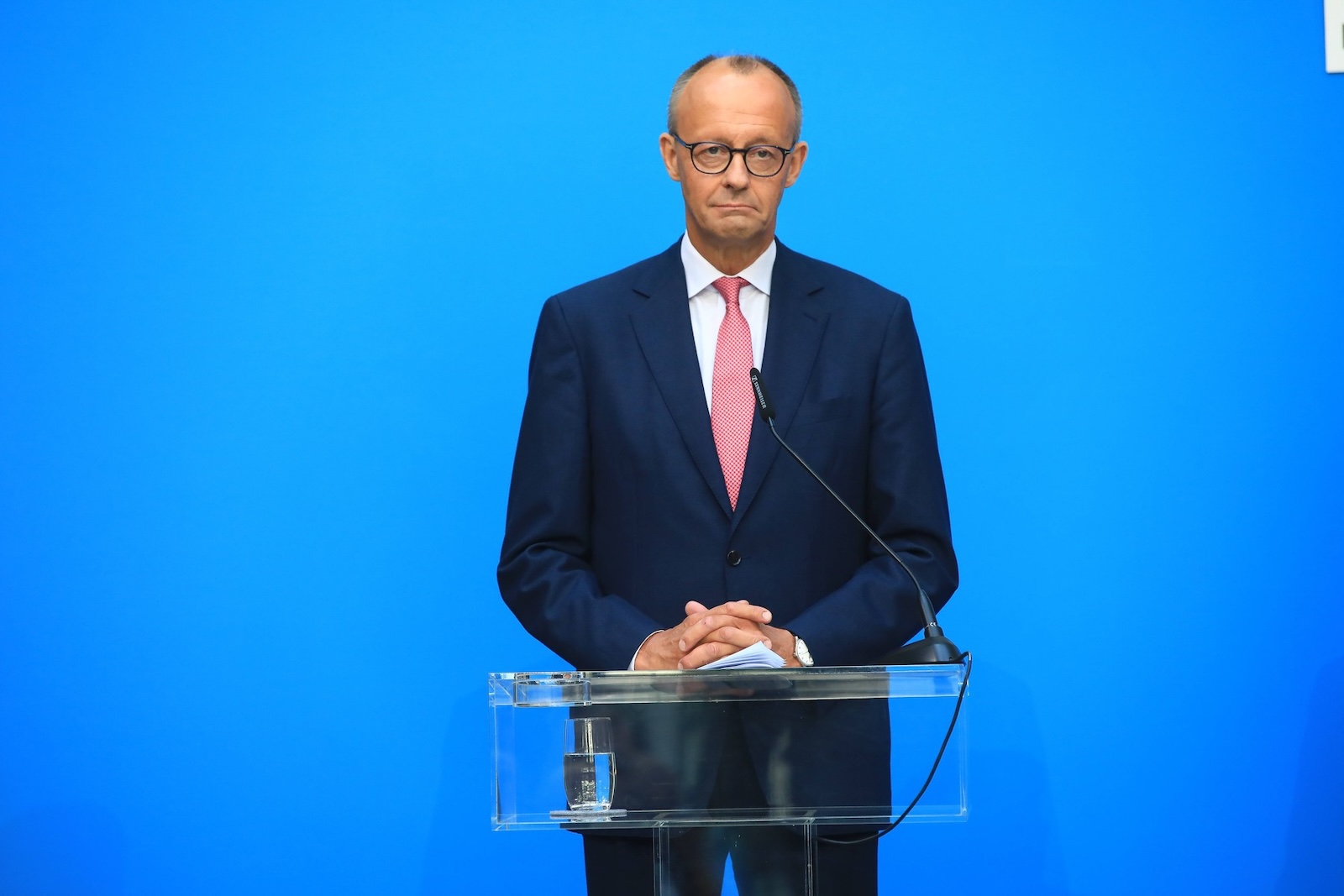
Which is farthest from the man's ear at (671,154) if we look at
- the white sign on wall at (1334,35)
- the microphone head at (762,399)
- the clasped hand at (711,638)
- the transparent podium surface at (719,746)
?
the white sign on wall at (1334,35)

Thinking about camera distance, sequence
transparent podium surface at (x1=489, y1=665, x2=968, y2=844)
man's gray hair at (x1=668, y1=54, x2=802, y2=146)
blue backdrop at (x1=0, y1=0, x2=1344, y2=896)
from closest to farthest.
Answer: transparent podium surface at (x1=489, y1=665, x2=968, y2=844), man's gray hair at (x1=668, y1=54, x2=802, y2=146), blue backdrop at (x1=0, y1=0, x2=1344, y2=896)

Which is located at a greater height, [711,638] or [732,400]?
[732,400]

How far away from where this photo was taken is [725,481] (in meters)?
2.13

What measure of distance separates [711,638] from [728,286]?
0.67 metres

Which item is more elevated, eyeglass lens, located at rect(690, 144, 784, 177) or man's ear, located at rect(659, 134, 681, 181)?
man's ear, located at rect(659, 134, 681, 181)

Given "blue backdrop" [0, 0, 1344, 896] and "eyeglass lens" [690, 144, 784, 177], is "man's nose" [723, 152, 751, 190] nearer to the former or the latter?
"eyeglass lens" [690, 144, 784, 177]

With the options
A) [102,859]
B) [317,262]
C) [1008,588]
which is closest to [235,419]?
[317,262]

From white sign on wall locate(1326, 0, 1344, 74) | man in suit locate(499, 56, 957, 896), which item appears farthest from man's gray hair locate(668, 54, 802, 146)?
white sign on wall locate(1326, 0, 1344, 74)

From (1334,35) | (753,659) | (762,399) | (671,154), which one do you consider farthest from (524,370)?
(1334,35)

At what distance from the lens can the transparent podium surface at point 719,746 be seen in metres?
1.56

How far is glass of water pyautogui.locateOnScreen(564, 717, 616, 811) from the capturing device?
1567 mm

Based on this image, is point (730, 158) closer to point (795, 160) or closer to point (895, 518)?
point (795, 160)

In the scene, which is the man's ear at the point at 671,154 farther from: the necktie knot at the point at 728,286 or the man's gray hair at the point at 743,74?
the necktie knot at the point at 728,286

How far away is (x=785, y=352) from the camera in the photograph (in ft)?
7.18
